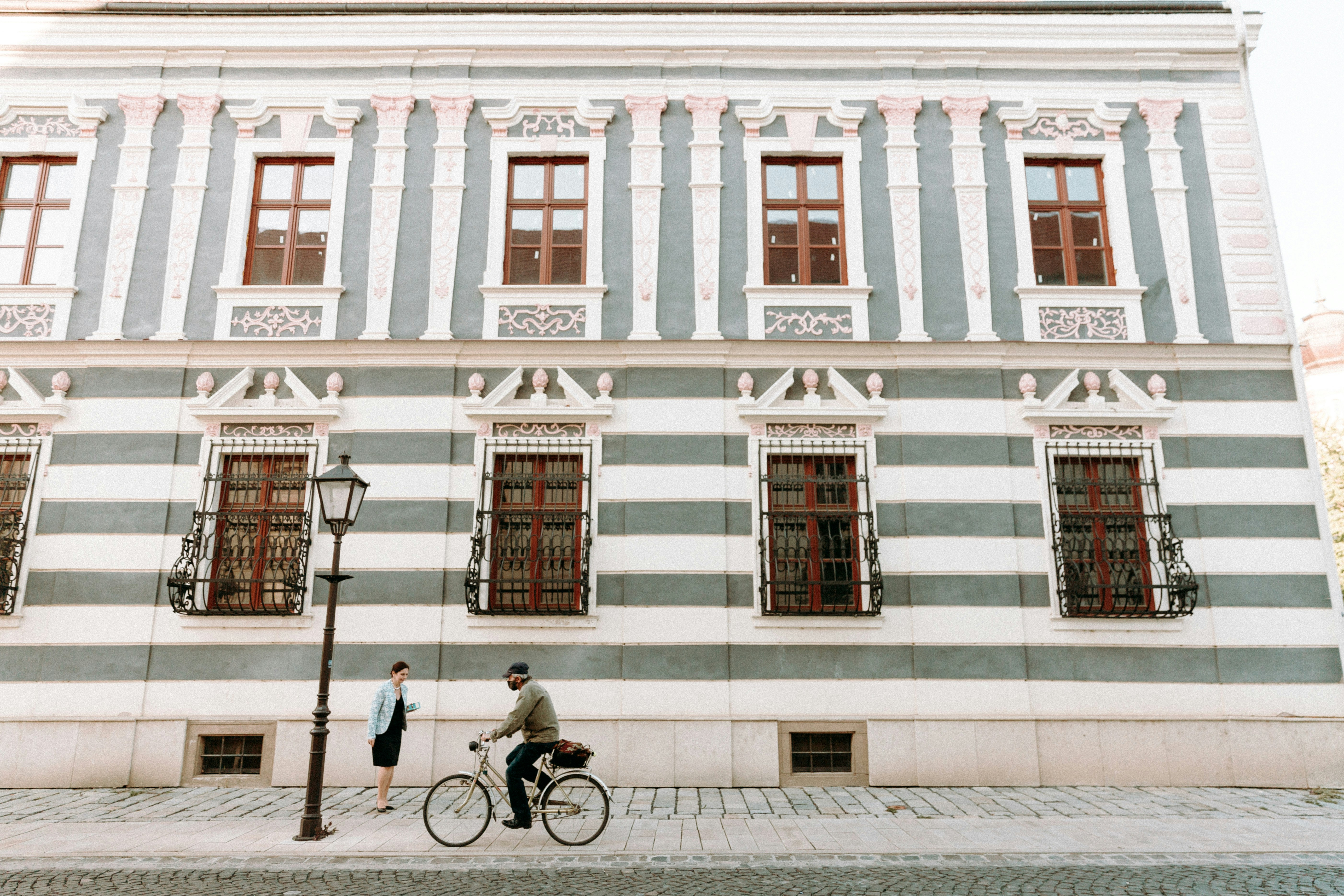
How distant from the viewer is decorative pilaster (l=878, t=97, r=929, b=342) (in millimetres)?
11438

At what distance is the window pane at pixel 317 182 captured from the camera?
1212 centimetres

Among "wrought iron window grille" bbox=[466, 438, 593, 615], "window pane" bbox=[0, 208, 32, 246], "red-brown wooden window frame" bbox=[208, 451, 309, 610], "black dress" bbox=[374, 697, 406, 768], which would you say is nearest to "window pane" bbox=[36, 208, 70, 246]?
"window pane" bbox=[0, 208, 32, 246]

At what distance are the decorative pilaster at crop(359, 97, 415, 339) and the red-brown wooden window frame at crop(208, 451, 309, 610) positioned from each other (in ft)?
7.03

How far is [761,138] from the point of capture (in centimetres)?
1206

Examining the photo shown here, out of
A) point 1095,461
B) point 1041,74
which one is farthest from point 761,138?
point 1095,461

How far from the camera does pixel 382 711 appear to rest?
9.23m

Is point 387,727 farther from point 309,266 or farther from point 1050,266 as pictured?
point 1050,266

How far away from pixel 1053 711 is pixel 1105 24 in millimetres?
10039

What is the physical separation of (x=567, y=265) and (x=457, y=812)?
739 centimetres

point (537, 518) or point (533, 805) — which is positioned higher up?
point (537, 518)

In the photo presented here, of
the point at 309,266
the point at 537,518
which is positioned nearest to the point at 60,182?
the point at 309,266

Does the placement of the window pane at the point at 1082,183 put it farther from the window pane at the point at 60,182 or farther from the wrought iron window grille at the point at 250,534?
the window pane at the point at 60,182

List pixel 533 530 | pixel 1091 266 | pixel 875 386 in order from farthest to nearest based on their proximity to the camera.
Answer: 1. pixel 1091 266
2. pixel 875 386
3. pixel 533 530

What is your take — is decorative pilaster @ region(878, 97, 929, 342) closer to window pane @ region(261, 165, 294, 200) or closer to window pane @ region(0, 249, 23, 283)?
window pane @ region(261, 165, 294, 200)
